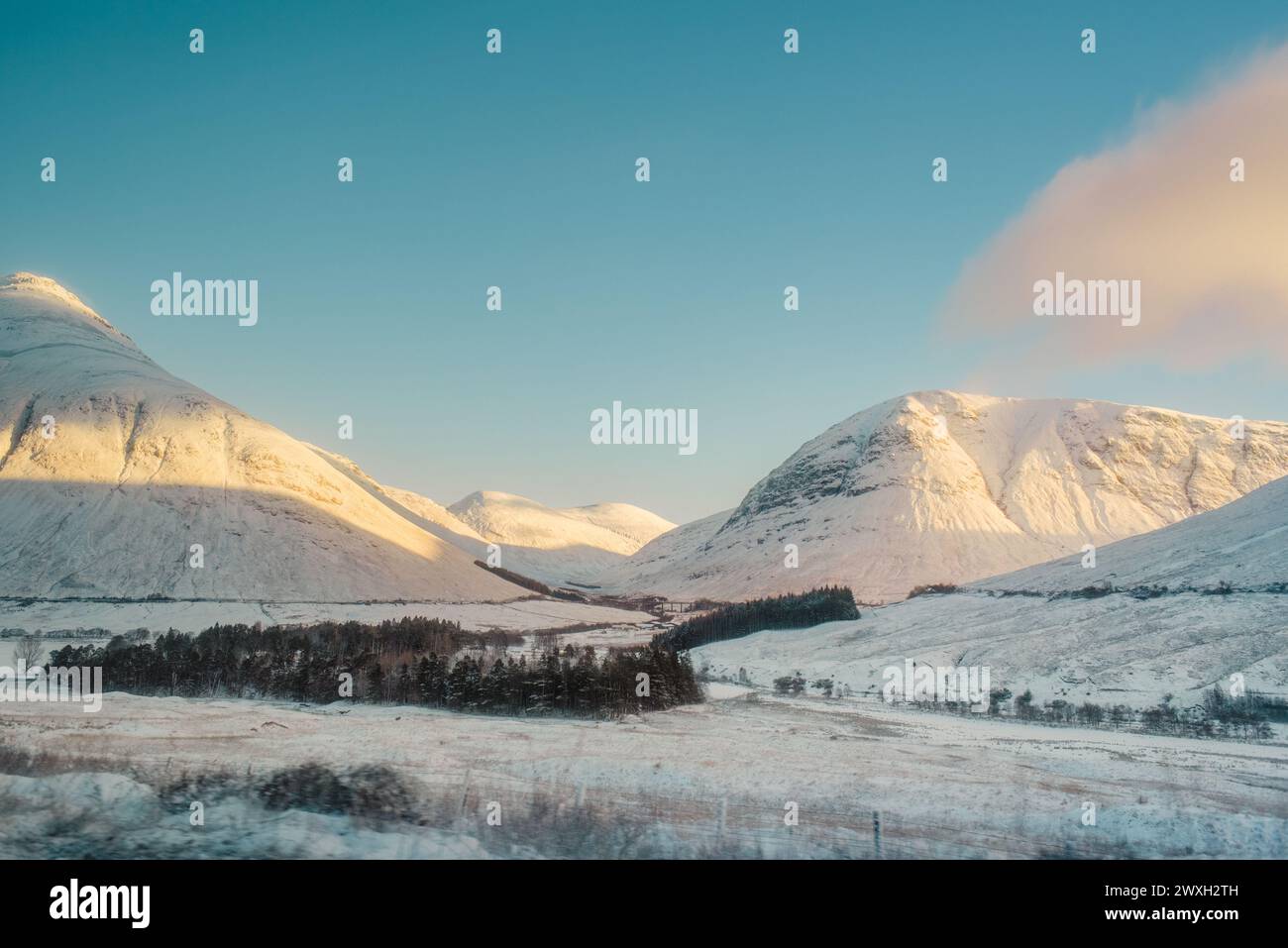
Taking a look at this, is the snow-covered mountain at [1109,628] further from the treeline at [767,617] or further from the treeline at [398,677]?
the treeline at [398,677]

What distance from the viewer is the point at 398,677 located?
7638 cm

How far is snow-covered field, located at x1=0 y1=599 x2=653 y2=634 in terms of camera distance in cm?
12769

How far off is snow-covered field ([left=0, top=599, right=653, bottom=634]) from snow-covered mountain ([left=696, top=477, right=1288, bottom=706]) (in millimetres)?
→ 59193

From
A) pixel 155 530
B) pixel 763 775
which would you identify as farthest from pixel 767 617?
pixel 155 530

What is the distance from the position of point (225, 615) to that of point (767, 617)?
290 ft

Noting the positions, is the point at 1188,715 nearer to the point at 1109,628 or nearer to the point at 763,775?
the point at 1109,628

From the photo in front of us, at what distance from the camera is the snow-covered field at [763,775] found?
32250 millimetres

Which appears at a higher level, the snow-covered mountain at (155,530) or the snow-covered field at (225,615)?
the snow-covered mountain at (155,530)

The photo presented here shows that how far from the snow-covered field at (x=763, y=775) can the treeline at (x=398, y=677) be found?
5904mm

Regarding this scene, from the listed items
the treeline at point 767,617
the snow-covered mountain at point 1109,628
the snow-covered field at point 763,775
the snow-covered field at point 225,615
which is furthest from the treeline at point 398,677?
the treeline at point 767,617

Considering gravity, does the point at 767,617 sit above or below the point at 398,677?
above

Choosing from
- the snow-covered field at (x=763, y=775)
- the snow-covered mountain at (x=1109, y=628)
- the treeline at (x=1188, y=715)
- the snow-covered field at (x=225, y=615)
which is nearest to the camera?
the snow-covered field at (x=763, y=775)
